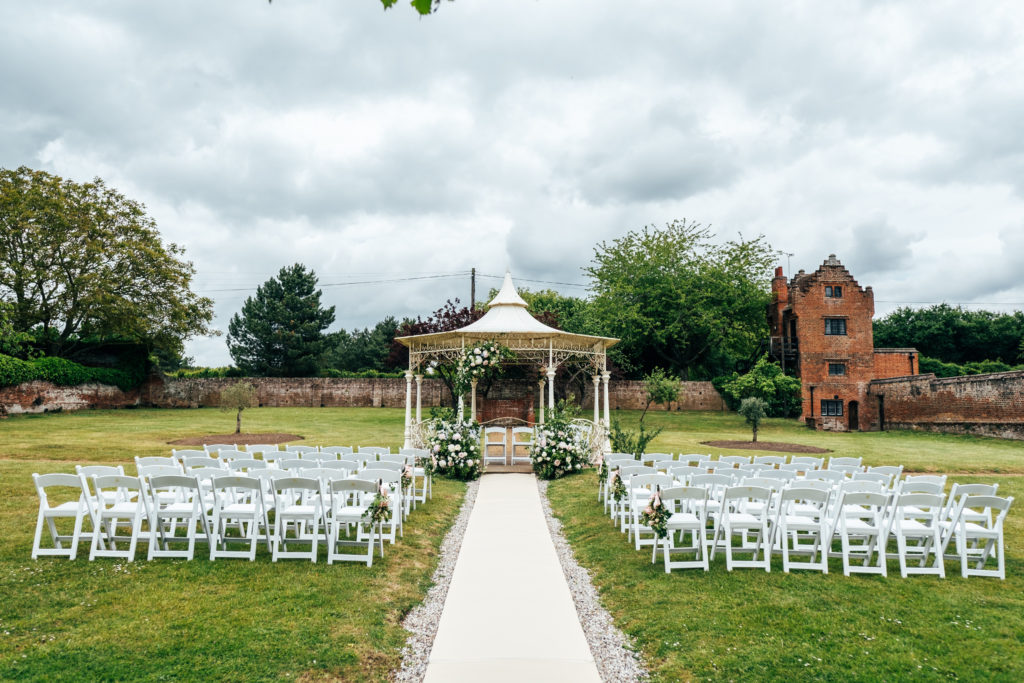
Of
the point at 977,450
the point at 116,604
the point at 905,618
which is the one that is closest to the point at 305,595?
the point at 116,604

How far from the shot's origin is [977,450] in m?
21.0

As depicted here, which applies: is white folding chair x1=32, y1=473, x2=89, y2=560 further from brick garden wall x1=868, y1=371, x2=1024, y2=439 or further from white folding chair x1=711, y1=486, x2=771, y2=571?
brick garden wall x1=868, y1=371, x2=1024, y2=439

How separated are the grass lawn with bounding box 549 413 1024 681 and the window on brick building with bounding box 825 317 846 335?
28.4m

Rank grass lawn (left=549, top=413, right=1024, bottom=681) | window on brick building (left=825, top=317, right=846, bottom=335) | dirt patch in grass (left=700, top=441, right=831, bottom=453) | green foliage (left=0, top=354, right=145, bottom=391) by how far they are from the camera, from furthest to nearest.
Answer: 1. window on brick building (left=825, top=317, right=846, bottom=335)
2. green foliage (left=0, top=354, right=145, bottom=391)
3. dirt patch in grass (left=700, top=441, right=831, bottom=453)
4. grass lawn (left=549, top=413, right=1024, bottom=681)

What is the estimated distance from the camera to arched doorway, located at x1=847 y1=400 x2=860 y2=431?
1315 inches

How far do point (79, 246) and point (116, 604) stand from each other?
113 ft

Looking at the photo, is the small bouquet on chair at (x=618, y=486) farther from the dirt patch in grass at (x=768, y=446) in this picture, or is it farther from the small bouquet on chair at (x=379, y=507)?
the dirt patch in grass at (x=768, y=446)

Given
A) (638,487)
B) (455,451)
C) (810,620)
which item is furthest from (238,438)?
(810,620)

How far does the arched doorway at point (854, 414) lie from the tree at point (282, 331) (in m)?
36.6

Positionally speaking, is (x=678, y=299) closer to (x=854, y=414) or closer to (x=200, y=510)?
(x=854, y=414)

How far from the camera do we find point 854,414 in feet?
110

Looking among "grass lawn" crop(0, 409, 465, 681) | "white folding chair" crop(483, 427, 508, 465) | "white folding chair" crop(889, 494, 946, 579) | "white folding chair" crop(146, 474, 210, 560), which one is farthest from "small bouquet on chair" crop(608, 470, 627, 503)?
"white folding chair" crop(483, 427, 508, 465)

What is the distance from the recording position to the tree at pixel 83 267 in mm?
31219

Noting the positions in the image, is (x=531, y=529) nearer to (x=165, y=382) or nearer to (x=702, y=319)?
(x=702, y=319)
